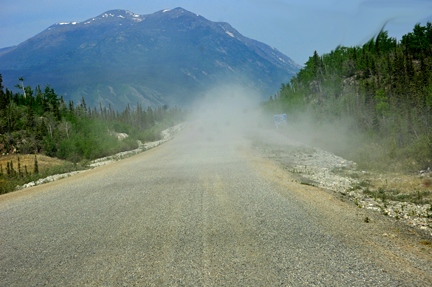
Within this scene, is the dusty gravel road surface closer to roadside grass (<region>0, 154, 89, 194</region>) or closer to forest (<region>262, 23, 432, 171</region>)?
roadside grass (<region>0, 154, 89, 194</region>)

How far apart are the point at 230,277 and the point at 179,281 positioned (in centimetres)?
87

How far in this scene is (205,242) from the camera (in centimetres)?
611

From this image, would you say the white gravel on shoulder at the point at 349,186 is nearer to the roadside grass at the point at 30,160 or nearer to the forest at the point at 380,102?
the forest at the point at 380,102

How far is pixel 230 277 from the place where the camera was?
475 cm

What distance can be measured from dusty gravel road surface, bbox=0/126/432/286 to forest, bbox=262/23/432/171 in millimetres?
9870

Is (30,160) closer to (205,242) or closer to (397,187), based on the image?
(205,242)

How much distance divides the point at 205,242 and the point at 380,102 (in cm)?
3454

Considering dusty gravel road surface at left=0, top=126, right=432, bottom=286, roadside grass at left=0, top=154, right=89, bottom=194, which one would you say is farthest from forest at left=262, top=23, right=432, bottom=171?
roadside grass at left=0, top=154, right=89, bottom=194

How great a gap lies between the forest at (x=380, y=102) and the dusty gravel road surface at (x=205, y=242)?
9.87m

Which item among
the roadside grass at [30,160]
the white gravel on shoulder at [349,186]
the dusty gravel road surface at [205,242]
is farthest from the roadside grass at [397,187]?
the roadside grass at [30,160]

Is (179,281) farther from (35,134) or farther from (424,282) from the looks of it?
(35,134)

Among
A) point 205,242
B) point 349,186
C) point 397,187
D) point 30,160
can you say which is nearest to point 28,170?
point 30,160

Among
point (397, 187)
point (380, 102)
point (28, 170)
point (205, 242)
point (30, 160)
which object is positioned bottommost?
point (28, 170)

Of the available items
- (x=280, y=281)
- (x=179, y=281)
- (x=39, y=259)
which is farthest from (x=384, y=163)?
(x=39, y=259)
